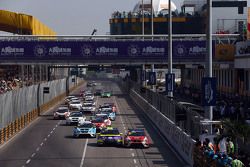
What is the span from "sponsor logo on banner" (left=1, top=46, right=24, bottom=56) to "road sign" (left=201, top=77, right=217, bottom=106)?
4497cm

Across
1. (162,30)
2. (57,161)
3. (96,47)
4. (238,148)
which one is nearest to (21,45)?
(96,47)

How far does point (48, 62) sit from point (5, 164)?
4172 centimetres

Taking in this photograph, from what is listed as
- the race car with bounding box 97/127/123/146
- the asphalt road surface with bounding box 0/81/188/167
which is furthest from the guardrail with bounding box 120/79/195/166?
the race car with bounding box 97/127/123/146

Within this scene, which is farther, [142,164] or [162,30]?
[162,30]

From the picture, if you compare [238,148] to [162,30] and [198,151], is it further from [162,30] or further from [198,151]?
[162,30]

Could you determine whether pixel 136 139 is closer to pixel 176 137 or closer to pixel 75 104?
pixel 176 137

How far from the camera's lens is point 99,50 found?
71.9 m

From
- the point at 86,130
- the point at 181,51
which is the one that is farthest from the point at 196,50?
the point at 86,130

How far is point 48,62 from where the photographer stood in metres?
71.9

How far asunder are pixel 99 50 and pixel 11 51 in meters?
9.15

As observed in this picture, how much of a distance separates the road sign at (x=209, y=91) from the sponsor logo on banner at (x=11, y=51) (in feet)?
148

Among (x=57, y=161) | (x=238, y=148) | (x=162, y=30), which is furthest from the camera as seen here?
(x=162, y=30)

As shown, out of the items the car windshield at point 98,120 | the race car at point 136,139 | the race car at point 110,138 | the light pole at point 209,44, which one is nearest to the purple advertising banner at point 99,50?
the car windshield at point 98,120

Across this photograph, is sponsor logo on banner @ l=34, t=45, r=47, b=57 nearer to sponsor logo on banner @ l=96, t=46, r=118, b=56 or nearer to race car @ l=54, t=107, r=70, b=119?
sponsor logo on banner @ l=96, t=46, r=118, b=56
